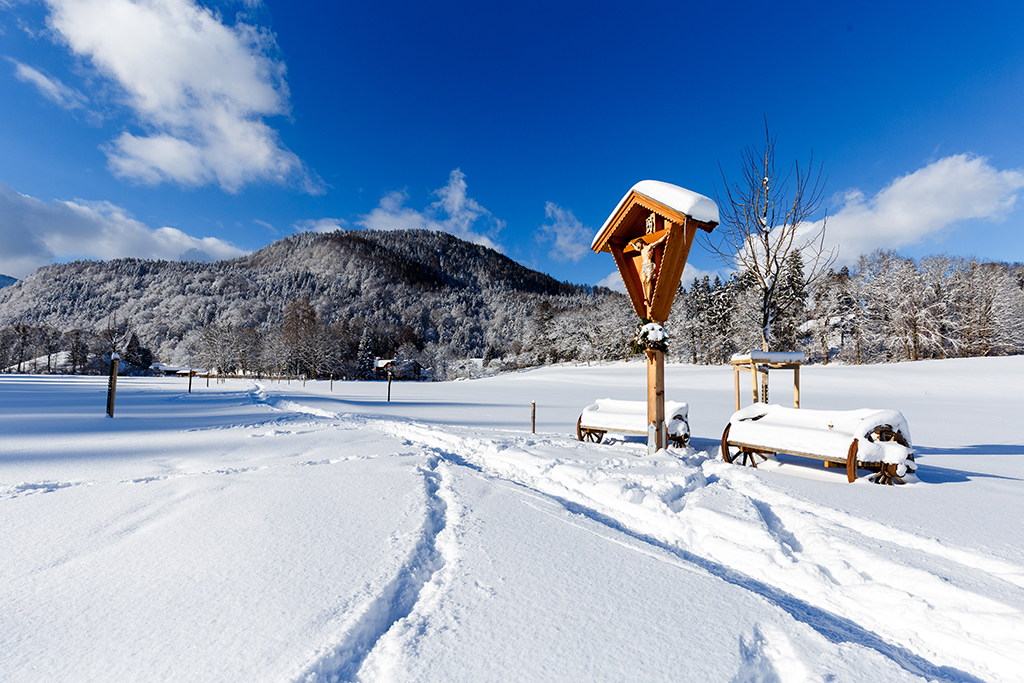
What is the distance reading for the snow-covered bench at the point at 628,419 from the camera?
25.9 ft

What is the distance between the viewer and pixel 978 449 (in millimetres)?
8320

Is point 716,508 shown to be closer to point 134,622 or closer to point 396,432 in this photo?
point 134,622

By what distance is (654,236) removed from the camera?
24.1ft

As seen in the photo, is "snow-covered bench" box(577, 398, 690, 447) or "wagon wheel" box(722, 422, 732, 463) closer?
"wagon wheel" box(722, 422, 732, 463)

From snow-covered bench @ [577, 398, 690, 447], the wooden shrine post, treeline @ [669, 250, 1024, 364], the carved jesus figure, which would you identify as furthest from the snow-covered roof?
treeline @ [669, 250, 1024, 364]

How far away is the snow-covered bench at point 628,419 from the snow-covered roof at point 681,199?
11.2ft

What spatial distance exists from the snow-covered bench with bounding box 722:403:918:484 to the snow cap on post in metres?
2.37

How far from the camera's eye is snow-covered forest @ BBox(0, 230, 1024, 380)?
116 ft

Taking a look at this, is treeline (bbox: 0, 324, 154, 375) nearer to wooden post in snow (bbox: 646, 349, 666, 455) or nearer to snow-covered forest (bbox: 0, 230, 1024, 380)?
snow-covered forest (bbox: 0, 230, 1024, 380)

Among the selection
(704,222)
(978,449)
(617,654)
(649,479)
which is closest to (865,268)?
(978,449)

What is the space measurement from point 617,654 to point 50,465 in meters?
7.69

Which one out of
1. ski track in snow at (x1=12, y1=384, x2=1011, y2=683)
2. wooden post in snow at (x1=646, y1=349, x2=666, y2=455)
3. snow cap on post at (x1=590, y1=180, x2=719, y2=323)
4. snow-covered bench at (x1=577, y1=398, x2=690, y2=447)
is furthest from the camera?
snow-covered bench at (x1=577, y1=398, x2=690, y2=447)

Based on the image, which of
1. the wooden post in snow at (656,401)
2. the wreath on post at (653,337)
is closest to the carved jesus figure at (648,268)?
the wreath on post at (653,337)

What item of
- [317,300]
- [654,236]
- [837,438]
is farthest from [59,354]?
[837,438]
